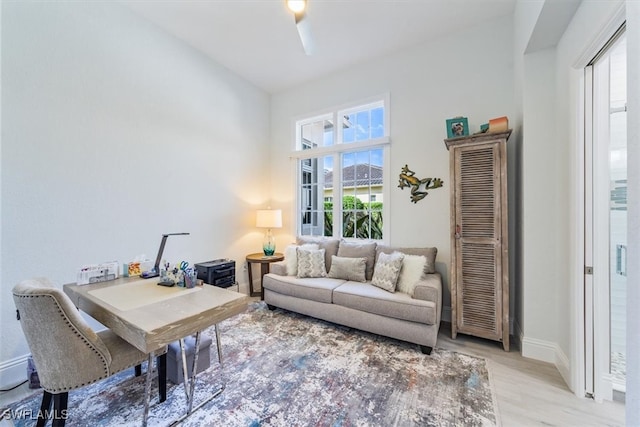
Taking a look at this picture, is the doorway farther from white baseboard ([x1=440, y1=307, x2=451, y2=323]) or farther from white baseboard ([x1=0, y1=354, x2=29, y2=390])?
white baseboard ([x1=0, y1=354, x2=29, y2=390])

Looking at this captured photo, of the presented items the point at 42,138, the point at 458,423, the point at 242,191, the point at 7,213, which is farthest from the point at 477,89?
the point at 7,213

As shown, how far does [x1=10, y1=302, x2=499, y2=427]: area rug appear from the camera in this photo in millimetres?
1557

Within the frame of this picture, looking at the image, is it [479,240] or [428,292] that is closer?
[428,292]

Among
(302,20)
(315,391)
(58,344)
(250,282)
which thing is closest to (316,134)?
(302,20)

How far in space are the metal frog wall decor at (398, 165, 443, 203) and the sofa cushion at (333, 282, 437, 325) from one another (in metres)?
1.28

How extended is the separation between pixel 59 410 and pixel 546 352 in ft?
11.3

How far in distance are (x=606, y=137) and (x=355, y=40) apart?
2.65m

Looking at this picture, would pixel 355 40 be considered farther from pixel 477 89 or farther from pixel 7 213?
pixel 7 213

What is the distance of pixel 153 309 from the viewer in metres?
1.46

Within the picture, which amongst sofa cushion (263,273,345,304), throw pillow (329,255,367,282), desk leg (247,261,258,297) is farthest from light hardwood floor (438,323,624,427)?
desk leg (247,261,258,297)

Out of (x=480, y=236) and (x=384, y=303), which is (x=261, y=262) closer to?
(x=384, y=303)

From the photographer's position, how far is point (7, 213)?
193cm

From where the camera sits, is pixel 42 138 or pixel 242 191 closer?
pixel 42 138

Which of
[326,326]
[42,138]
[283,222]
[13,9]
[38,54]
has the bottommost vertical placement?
[326,326]
